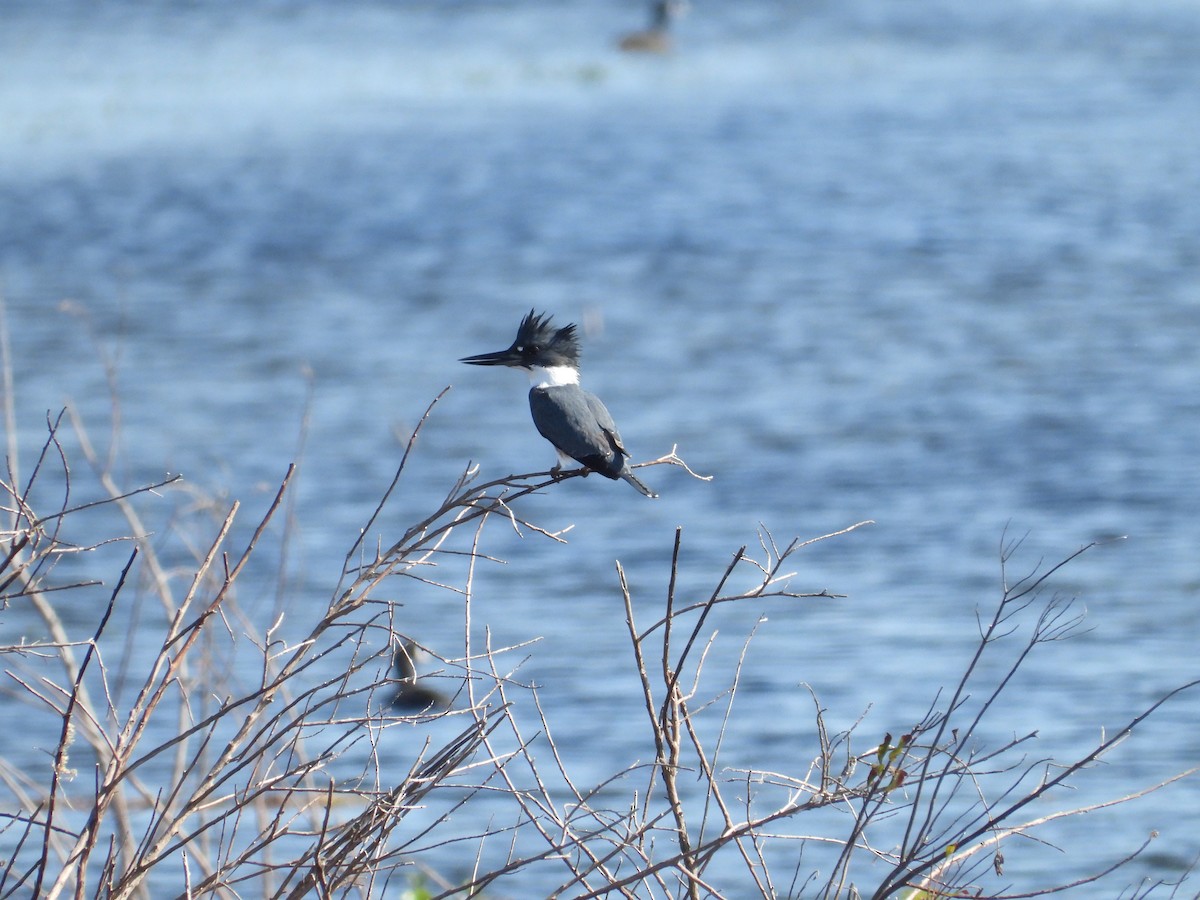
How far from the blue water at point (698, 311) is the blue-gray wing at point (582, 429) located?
1.15 metres

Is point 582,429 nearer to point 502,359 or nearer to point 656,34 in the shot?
point 502,359

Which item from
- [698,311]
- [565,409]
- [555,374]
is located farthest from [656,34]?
[565,409]

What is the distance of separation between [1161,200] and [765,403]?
6.83 meters

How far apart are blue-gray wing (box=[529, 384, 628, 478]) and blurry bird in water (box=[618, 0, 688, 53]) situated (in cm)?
2253

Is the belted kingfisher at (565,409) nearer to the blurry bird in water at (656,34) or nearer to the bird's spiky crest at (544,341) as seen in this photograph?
the bird's spiky crest at (544,341)

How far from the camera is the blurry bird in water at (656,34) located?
26047 mm

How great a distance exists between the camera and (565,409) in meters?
4.15

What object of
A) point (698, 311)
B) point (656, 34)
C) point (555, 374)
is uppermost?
point (555, 374)

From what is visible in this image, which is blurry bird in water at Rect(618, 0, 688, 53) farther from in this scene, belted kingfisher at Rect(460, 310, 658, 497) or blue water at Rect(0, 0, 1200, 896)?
belted kingfisher at Rect(460, 310, 658, 497)

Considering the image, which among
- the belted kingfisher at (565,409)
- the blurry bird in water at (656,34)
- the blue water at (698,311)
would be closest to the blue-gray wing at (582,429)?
the belted kingfisher at (565,409)

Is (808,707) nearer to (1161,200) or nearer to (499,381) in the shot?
(499,381)

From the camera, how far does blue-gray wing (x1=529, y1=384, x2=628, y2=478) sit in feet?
13.4

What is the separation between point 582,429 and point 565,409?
0.07 meters

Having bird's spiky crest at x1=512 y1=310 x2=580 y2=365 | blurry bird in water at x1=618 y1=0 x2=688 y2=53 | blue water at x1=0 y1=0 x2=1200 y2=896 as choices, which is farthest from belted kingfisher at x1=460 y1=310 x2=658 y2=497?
blurry bird in water at x1=618 y1=0 x2=688 y2=53
